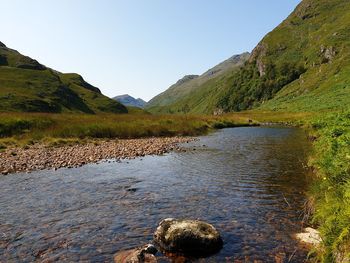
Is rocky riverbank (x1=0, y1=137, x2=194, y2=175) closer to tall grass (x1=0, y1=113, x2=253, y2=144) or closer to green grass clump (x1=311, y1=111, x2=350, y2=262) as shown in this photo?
tall grass (x1=0, y1=113, x2=253, y2=144)

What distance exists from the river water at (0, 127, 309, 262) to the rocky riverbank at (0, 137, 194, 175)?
2.11 m

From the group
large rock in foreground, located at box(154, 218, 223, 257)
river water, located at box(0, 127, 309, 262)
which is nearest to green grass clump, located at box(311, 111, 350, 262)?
river water, located at box(0, 127, 309, 262)

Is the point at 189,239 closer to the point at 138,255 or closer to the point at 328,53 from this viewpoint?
the point at 138,255

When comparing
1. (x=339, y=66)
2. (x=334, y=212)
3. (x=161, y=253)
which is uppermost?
(x=339, y=66)

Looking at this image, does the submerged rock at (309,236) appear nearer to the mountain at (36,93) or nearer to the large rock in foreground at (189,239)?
the large rock in foreground at (189,239)

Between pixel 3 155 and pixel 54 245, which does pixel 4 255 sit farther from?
pixel 3 155

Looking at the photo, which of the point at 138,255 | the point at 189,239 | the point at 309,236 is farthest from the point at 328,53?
the point at 138,255

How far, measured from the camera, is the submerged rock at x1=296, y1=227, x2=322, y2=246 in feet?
35.9

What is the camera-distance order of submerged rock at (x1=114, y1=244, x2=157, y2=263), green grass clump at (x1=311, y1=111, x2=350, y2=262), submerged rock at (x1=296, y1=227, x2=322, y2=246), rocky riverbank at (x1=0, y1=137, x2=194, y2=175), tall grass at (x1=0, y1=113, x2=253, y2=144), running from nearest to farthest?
1. green grass clump at (x1=311, y1=111, x2=350, y2=262)
2. submerged rock at (x1=114, y1=244, x2=157, y2=263)
3. submerged rock at (x1=296, y1=227, x2=322, y2=246)
4. rocky riverbank at (x1=0, y1=137, x2=194, y2=175)
5. tall grass at (x1=0, y1=113, x2=253, y2=144)

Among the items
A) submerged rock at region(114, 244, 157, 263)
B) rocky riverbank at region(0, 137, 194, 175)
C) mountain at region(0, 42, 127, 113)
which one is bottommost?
submerged rock at region(114, 244, 157, 263)

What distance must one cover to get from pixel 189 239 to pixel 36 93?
13769 cm

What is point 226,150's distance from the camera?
34094mm

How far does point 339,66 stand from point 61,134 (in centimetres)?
12902

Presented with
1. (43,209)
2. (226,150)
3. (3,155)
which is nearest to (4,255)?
(43,209)
